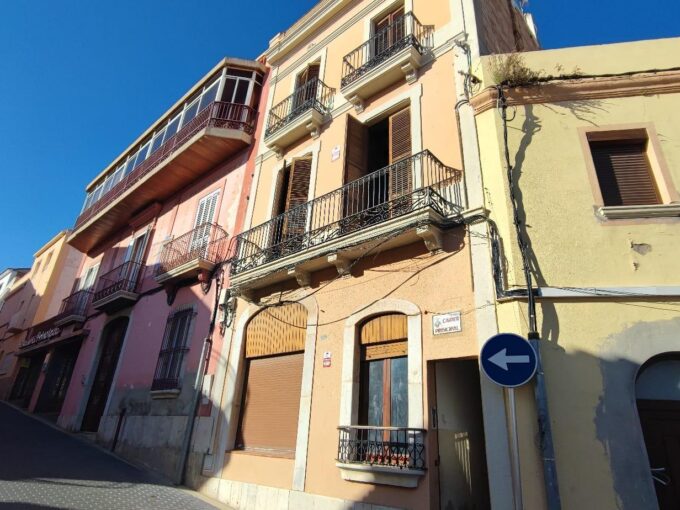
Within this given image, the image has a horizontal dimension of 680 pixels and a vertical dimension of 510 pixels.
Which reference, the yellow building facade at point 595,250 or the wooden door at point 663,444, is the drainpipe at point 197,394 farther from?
the wooden door at point 663,444

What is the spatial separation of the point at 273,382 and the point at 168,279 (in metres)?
5.25

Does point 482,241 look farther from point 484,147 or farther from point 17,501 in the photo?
point 17,501

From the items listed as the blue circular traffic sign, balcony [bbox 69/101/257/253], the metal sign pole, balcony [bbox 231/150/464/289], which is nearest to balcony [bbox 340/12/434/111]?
balcony [bbox 231/150/464/289]

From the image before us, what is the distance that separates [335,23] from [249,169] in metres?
4.59

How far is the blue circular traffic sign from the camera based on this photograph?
4.45 m

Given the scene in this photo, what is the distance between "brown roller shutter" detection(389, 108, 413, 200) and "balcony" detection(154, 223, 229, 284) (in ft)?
16.9

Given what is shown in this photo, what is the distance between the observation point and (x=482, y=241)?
6117mm

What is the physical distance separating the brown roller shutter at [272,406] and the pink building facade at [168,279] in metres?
1.19

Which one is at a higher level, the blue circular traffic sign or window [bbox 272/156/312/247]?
window [bbox 272/156/312/247]

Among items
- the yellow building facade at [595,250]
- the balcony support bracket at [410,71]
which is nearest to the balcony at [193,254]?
the balcony support bracket at [410,71]

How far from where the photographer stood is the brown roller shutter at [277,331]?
8234 millimetres

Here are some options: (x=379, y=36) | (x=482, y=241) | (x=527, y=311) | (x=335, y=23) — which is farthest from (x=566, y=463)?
(x=335, y=23)

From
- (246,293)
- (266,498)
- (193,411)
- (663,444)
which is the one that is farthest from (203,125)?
(663,444)

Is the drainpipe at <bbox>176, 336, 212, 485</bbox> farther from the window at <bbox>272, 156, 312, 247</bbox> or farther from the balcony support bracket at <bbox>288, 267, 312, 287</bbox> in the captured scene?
the balcony support bracket at <bbox>288, 267, 312, 287</bbox>
